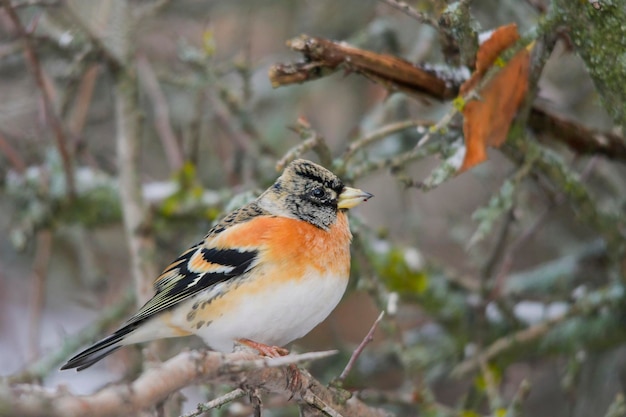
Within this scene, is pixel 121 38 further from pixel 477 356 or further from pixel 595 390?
pixel 595 390

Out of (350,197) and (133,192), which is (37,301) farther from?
(350,197)

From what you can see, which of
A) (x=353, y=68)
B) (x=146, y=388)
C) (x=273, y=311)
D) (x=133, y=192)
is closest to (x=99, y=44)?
(x=133, y=192)

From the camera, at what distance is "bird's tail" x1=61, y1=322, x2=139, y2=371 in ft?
8.70

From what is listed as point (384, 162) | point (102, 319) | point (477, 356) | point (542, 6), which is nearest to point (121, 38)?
point (102, 319)

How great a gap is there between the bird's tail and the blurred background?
0.46m

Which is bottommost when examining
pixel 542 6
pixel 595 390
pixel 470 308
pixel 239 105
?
pixel 595 390

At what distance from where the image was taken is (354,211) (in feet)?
11.3

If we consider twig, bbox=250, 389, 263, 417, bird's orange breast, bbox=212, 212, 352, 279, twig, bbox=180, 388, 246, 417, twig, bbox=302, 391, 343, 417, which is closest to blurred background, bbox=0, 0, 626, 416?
bird's orange breast, bbox=212, 212, 352, 279

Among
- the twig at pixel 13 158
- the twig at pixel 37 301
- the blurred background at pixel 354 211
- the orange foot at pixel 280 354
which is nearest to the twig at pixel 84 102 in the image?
the blurred background at pixel 354 211

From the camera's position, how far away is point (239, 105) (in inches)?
162

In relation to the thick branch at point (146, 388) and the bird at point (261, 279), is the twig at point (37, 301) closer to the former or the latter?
the bird at point (261, 279)

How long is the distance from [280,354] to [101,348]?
0.64 m

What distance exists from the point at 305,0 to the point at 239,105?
5.24ft

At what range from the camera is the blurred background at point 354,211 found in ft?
11.1
